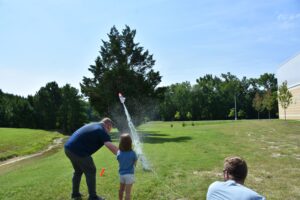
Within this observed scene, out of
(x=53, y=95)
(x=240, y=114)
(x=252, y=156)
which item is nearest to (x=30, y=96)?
(x=53, y=95)

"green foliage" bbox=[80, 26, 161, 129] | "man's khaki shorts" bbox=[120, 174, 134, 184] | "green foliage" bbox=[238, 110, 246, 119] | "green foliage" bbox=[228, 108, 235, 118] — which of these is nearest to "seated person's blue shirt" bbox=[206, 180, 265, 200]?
"man's khaki shorts" bbox=[120, 174, 134, 184]

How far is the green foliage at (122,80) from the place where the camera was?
40.7m

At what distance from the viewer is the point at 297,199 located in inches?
322

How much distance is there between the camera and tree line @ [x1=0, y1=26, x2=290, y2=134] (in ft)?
135

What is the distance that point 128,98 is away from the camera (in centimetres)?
4116

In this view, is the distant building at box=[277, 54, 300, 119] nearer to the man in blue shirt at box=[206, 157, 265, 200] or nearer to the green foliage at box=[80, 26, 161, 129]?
the green foliage at box=[80, 26, 161, 129]

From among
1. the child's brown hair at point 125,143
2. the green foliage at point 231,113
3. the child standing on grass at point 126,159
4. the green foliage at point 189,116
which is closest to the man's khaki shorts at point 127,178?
the child standing on grass at point 126,159

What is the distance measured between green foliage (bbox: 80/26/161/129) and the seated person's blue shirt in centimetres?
3673

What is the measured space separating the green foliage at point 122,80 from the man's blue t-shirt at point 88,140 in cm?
3259

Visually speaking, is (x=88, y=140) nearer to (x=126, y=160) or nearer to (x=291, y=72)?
(x=126, y=160)

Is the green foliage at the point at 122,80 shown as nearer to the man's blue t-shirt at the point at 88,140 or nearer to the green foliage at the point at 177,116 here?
the man's blue t-shirt at the point at 88,140

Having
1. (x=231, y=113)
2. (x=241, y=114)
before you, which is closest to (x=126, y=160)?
(x=231, y=113)

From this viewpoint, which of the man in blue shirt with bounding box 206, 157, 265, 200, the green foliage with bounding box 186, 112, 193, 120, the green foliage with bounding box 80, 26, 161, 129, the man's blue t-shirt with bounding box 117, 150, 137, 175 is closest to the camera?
the man in blue shirt with bounding box 206, 157, 265, 200

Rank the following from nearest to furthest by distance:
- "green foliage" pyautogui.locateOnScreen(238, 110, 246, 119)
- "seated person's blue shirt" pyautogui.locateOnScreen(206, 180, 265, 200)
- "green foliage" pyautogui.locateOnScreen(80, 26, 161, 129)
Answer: "seated person's blue shirt" pyautogui.locateOnScreen(206, 180, 265, 200) → "green foliage" pyautogui.locateOnScreen(80, 26, 161, 129) → "green foliage" pyautogui.locateOnScreen(238, 110, 246, 119)
